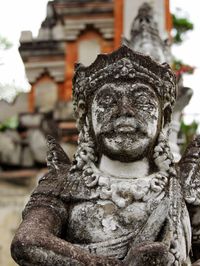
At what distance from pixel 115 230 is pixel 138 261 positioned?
332 mm

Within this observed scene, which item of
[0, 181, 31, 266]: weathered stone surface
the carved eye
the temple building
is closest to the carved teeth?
the carved eye

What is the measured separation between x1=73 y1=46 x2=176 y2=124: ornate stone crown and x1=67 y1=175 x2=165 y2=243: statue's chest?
0.49 metres

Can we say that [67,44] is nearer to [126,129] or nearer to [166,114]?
Result: [166,114]

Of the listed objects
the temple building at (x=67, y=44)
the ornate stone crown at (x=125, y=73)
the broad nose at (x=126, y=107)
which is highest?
the ornate stone crown at (x=125, y=73)

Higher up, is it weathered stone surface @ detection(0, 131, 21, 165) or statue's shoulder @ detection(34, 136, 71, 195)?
statue's shoulder @ detection(34, 136, 71, 195)

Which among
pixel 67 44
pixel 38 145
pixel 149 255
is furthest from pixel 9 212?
pixel 149 255

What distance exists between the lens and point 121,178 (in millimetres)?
3188

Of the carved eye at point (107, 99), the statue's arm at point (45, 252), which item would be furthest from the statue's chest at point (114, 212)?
the carved eye at point (107, 99)

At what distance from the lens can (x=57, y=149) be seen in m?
3.57

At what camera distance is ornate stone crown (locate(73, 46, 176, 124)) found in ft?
10.6

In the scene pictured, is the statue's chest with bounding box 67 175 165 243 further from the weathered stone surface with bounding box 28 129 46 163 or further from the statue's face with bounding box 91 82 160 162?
the weathered stone surface with bounding box 28 129 46 163

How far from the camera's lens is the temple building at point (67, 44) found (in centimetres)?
1323

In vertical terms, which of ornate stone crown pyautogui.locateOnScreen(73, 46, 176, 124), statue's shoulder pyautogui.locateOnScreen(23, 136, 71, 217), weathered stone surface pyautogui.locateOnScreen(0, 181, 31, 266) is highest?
ornate stone crown pyautogui.locateOnScreen(73, 46, 176, 124)

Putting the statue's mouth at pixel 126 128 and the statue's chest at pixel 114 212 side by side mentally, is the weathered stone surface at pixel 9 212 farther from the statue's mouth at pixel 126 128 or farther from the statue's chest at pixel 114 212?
the statue's mouth at pixel 126 128
